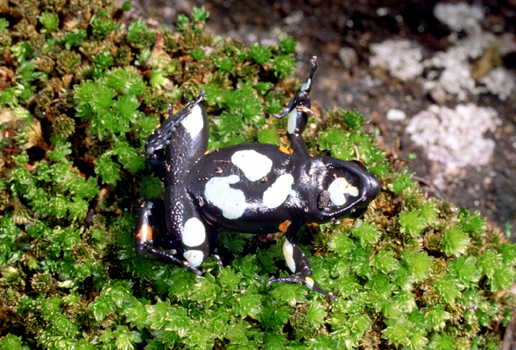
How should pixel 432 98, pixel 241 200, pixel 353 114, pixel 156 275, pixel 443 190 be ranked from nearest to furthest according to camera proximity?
1. pixel 241 200
2. pixel 156 275
3. pixel 353 114
4. pixel 443 190
5. pixel 432 98

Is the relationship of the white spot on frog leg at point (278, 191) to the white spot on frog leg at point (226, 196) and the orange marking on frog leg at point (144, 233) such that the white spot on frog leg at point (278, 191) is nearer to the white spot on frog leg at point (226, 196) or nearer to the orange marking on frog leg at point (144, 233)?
the white spot on frog leg at point (226, 196)

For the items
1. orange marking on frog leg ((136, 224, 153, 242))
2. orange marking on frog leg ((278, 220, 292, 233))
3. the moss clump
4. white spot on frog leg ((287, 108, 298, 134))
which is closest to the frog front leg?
white spot on frog leg ((287, 108, 298, 134))

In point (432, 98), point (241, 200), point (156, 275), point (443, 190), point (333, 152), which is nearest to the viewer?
point (241, 200)

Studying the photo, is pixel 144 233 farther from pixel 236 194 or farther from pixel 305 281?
pixel 305 281

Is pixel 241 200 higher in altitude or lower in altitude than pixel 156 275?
higher

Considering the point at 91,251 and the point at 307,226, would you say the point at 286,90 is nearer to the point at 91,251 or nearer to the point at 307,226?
the point at 307,226

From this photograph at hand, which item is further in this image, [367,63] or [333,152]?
[367,63]

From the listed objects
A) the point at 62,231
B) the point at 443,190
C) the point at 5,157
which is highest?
the point at 5,157

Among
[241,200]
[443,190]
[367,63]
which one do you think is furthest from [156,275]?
[367,63]
